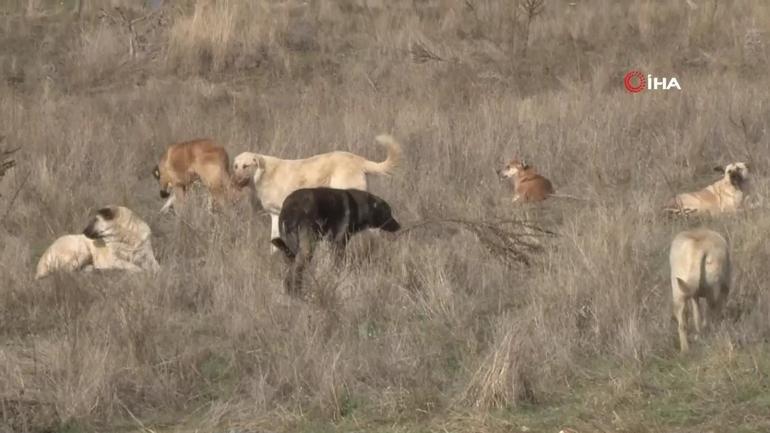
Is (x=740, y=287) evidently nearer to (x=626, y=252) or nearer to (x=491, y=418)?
(x=626, y=252)

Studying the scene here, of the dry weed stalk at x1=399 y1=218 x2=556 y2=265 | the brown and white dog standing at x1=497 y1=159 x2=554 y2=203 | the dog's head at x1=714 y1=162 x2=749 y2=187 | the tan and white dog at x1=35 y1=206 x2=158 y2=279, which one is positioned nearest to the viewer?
the dry weed stalk at x1=399 y1=218 x2=556 y2=265

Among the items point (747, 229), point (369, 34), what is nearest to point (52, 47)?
point (369, 34)

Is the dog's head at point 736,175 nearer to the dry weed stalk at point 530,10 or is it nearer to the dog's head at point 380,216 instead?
the dog's head at point 380,216

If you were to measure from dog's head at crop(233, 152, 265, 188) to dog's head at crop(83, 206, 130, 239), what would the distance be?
42.2 inches

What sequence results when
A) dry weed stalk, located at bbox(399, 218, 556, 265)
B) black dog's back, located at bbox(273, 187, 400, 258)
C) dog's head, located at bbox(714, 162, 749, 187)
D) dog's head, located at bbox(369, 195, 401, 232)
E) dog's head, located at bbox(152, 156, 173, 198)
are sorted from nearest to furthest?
dry weed stalk, located at bbox(399, 218, 556, 265) < black dog's back, located at bbox(273, 187, 400, 258) < dog's head, located at bbox(369, 195, 401, 232) < dog's head, located at bbox(714, 162, 749, 187) < dog's head, located at bbox(152, 156, 173, 198)

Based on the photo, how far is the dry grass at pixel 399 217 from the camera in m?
7.02

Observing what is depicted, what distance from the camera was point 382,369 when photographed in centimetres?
730

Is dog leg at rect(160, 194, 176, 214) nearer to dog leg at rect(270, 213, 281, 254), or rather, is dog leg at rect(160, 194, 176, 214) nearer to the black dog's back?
dog leg at rect(270, 213, 281, 254)

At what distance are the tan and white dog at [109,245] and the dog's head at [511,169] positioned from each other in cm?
388

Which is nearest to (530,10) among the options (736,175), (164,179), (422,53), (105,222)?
(422,53)

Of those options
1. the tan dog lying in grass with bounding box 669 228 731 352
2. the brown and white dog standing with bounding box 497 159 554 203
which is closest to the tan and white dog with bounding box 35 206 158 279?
the brown and white dog standing with bounding box 497 159 554 203

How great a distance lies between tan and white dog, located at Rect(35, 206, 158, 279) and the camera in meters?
10.5

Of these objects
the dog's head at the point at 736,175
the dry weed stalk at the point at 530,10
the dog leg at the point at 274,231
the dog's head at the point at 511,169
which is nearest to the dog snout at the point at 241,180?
the dog leg at the point at 274,231

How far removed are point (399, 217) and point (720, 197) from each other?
284 centimetres
